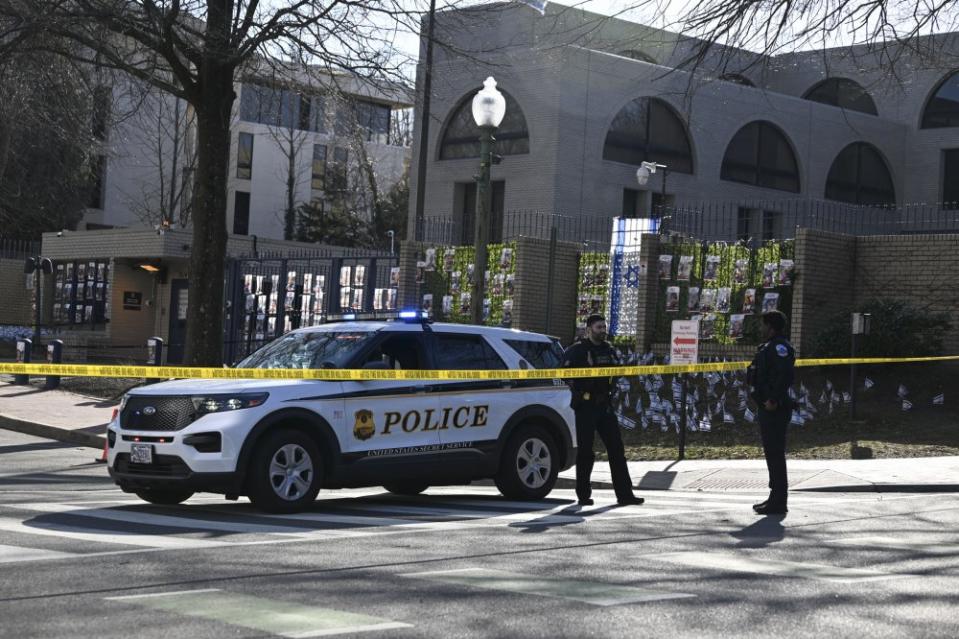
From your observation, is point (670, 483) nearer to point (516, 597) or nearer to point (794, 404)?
point (794, 404)

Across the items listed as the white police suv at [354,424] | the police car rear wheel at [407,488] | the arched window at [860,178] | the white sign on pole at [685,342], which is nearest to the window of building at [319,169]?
the arched window at [860,178]

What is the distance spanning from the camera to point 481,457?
12875 mm

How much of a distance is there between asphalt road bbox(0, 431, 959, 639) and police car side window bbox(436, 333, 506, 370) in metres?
1.33

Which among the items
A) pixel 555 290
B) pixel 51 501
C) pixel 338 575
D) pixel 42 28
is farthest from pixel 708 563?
pixel 555 290

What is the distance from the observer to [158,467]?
11.3 meters

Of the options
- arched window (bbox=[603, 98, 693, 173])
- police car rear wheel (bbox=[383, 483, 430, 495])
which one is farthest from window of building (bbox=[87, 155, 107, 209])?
police car rear wheel (bbox=[383, 483, 430, 495])

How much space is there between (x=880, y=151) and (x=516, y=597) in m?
38.8

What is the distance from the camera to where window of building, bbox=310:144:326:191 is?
63938 mm

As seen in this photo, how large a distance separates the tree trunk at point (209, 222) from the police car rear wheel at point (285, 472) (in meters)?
10.6

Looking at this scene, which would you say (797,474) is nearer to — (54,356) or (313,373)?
(313,373)

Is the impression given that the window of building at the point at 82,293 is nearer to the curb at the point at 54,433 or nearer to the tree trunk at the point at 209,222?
the curb at the point at 54,433

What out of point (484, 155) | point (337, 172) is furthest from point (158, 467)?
point (337, 172)

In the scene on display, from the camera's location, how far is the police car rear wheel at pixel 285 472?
11.2 metres

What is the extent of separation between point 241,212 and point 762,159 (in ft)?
93.5
